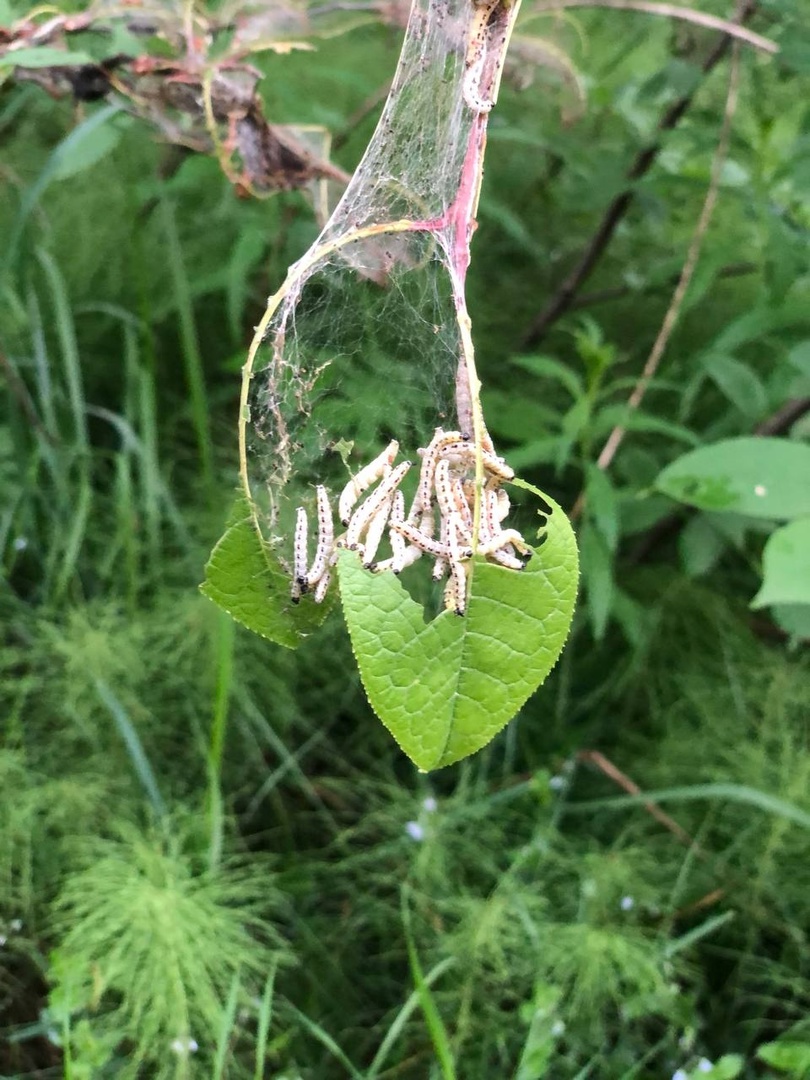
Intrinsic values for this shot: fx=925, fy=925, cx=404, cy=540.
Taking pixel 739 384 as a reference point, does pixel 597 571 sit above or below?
below

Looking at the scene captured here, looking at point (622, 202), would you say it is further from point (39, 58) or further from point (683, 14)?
point (39, 58)

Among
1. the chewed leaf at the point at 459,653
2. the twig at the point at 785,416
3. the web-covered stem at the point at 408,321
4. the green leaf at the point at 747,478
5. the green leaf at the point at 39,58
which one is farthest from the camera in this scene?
the twig at the point at 785,416

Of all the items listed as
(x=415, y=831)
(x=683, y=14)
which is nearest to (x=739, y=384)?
(x=683, y=14)

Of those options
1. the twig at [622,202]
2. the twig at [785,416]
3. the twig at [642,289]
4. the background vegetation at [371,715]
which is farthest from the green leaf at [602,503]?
the twig at [642,289]

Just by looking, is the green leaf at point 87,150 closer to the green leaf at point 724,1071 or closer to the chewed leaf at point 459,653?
the chewed leaf at point 459,653

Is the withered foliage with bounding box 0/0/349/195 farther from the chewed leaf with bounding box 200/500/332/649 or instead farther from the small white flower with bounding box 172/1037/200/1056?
the small white flower with bounding box 172/1037/200/1056

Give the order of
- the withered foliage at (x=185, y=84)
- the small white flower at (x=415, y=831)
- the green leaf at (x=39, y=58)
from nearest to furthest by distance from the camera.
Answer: the green leaf at (x=39, y=58) → the withered foliage at (x=185, y=84) → the small white flower at (x=415, y=831)

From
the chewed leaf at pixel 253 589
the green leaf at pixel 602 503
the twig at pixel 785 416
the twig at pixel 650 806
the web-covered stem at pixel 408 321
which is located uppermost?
the web-covered stem at pixel 408 321
